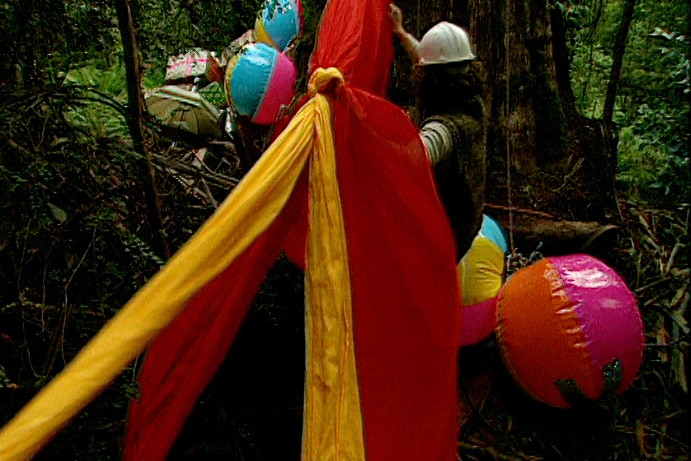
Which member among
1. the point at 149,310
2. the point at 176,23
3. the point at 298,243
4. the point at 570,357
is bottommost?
the point at 570,357

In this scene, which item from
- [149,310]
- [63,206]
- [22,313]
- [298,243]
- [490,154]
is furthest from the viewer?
[490,154]

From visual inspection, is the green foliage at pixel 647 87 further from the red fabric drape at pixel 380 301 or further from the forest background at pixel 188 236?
the red fabric drape at pixel 380 301

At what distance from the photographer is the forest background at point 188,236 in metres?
2.14

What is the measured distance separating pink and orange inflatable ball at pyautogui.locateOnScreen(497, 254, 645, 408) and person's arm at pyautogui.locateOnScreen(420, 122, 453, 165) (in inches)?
19.5

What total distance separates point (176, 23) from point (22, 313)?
1052 millimetres

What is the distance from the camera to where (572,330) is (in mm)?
2305

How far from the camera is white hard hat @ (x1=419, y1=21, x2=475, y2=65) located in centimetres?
243

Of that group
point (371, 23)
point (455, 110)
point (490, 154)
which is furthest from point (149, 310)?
point (490, 154)

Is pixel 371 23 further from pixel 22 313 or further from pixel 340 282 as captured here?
pixel 22 313

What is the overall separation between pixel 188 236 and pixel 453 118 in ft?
3.48

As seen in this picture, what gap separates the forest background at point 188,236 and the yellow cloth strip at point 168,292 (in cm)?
32

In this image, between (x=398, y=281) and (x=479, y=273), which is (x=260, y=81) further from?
(x=398, y=281)

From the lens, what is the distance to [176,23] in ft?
8.19

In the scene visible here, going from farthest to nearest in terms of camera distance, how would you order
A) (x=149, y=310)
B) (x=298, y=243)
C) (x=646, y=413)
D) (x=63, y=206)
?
(x=646, y=413) → (x=298, y=243) → (x=63, y=206) → (x=149, y=310)
